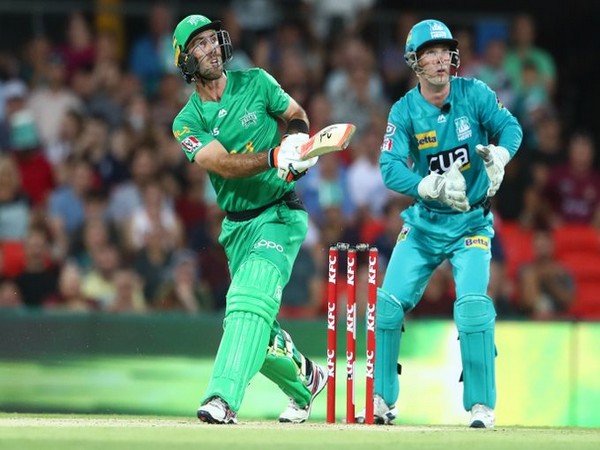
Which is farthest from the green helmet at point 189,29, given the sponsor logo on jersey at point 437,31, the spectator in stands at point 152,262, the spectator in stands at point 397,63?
the spectator in stands at point 397,63

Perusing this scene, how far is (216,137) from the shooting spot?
849 centimetres

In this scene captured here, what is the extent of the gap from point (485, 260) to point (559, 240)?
6228mm

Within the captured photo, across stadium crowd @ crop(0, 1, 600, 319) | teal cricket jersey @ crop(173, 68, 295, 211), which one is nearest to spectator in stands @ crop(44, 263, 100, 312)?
stadium crowd @ crop(0, 1, 600, 319)

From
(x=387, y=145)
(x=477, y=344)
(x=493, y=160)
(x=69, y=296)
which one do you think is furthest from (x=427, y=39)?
(x=69, y=296)

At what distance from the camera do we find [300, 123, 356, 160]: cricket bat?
7.83 meters

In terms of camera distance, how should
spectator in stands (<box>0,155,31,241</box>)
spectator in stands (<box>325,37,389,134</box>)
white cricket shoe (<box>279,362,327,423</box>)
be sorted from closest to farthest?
white cricket shoe (<box>279,362,327,423</box>)
spectator in stands (<box>0,155,31,241</box>)
spectator in stands (<box>325,37,389,134</box>)

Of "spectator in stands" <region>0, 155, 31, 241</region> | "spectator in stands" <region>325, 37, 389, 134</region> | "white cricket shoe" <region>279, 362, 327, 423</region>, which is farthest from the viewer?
"spectator in stands" <region>325, 37, 389, 134</region>

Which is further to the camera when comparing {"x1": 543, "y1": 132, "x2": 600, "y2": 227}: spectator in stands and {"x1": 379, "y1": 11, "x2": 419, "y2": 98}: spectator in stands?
{"x1": 379, "y1": 11, "x2": 419, "y2": 98}: spectator in stands

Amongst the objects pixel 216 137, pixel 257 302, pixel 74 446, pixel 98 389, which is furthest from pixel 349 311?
pixel 98 389

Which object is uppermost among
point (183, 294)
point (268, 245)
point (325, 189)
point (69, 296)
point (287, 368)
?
point (325, 189)

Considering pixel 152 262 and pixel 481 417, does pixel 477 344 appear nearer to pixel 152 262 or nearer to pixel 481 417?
pixel 481 417

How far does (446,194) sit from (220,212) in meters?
5.39

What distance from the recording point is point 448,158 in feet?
27.8

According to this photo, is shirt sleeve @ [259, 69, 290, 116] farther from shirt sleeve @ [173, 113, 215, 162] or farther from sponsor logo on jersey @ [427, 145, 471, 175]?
sponsor logo on jersey @ [427, 145, 471, 175]
